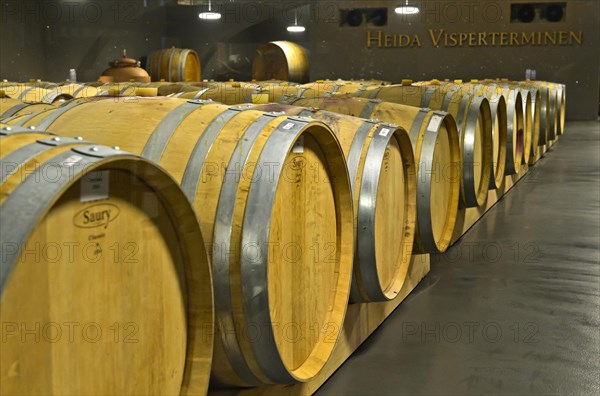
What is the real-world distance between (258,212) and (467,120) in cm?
320

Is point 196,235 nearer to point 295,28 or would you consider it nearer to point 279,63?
point 279,63

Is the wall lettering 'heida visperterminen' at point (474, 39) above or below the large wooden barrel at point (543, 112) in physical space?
above

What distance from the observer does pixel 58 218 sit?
4.17 ft

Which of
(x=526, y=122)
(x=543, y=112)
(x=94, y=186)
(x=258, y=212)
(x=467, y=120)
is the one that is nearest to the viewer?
(x=94, y=186)

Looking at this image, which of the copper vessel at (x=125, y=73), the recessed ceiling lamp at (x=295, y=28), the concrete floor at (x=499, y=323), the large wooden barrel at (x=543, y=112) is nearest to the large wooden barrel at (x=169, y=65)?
the copper vessel at (x=125, y=73)

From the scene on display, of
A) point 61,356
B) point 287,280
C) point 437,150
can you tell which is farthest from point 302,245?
point 437,150

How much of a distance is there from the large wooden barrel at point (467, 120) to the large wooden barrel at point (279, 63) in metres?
11.1

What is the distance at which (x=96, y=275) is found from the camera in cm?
138

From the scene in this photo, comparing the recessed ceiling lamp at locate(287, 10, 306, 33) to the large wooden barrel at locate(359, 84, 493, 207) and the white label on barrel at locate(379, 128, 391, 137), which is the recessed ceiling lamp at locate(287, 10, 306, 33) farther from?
the white label on barrel at locate(379, 128, 391, 137)

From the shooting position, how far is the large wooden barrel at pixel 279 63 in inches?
639

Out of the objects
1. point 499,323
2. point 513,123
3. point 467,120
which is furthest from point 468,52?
point 499,323

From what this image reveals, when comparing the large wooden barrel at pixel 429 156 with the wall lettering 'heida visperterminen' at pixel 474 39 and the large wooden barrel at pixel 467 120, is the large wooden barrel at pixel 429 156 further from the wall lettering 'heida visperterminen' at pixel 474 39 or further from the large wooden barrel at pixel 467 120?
the wall lettering 'heida visperterminen' at pixel 474 39

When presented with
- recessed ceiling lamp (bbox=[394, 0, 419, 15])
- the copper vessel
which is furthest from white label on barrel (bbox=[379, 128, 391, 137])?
recessed ceiling lamp (bbox=[394, 0, 419, 15])

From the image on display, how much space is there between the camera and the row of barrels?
4.10ft
